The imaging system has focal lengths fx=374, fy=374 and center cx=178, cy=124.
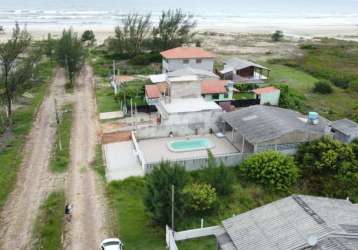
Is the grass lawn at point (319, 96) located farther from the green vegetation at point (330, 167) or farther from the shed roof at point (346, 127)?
the green vegetation at point (330, 167)

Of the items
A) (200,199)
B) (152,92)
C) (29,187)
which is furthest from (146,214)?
(152,92)

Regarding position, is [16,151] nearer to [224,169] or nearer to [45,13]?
[224,169]

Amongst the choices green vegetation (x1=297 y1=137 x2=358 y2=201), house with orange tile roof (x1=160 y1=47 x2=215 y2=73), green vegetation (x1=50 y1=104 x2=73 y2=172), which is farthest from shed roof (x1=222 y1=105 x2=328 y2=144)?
house with orange tile roof (x1=160 y1=47 x2=215 y2=73)

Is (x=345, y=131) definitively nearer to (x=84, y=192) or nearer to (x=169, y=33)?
(x=84, y=192)

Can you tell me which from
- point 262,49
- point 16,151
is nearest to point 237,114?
point 16,151

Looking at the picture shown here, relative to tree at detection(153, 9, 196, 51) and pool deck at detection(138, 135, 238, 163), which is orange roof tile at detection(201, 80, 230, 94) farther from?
tree at detection(153, 9, 196, 51)

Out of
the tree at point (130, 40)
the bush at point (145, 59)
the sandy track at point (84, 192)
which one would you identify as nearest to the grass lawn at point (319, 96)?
the bush at point (145, 59)
